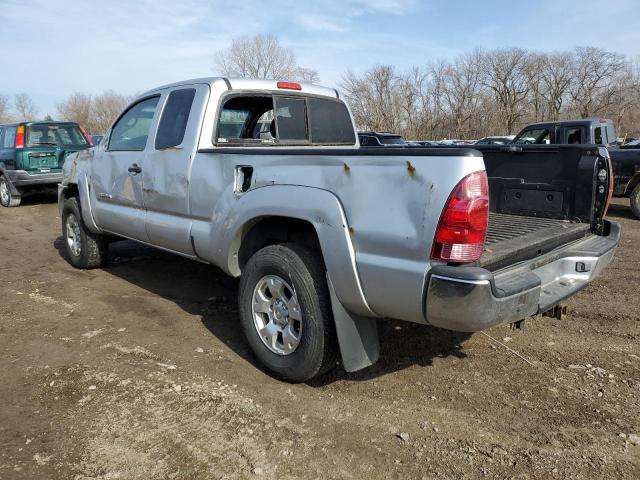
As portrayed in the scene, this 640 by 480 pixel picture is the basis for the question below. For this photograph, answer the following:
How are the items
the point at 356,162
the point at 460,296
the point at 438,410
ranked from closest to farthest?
1. the point at 460,296
2. the point at 356,162
3. the point at 438,410

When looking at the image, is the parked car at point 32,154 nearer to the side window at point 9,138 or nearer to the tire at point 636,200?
the side window at point 9,138

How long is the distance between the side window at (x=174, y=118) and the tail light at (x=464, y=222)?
8.27 feet

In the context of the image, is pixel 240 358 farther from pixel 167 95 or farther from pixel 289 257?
pixel 167 95

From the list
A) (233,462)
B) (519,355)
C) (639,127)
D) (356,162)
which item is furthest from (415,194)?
(639,127)

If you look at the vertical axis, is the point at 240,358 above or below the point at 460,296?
below

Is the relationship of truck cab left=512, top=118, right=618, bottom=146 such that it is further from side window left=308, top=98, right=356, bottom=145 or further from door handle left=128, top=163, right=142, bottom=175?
door handle left=128, top=163, right=142, bottom=175

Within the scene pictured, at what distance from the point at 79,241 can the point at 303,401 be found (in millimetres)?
4205

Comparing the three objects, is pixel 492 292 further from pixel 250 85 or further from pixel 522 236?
pixel 250 85

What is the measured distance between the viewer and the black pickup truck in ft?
32.6

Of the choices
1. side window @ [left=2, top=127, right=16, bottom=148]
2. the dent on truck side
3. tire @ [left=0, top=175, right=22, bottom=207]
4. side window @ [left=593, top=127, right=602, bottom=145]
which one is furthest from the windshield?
side window @ [left=593, top=127, right=602, bottom=145]

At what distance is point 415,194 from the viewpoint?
100 inches


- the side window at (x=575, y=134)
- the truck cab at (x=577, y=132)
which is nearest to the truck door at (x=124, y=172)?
the truck cab at (x=577, y=132)

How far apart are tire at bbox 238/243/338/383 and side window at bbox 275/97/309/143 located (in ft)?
5.29

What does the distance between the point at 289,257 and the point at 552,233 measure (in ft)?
5.80
